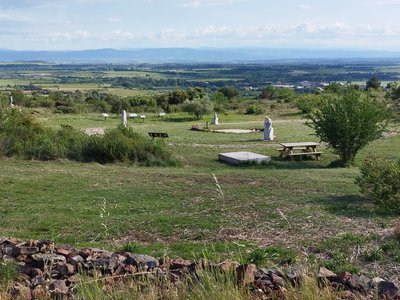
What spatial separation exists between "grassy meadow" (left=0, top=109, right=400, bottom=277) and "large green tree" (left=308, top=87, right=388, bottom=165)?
9.50 feet

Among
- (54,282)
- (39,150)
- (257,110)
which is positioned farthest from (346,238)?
(257,110)

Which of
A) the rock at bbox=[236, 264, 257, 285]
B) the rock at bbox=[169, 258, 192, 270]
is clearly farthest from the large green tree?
the rock at bbox=[236, 264, 257, 285]

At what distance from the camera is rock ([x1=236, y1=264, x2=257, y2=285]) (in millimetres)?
4507

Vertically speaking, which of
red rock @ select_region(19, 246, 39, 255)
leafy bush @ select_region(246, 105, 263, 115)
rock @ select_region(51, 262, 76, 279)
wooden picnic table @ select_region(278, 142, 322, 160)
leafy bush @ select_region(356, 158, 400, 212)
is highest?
rock @ select_region(51, 262, 76, 279)

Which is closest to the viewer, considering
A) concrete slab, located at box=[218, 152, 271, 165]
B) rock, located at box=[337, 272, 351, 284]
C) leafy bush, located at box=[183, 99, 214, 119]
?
rock, located at box=[337, 272, 351, 284]

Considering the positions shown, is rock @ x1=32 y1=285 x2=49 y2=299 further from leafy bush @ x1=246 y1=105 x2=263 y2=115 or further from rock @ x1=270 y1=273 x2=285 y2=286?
leafy bush @ x1=246 y1=105 x2=263 y2=115

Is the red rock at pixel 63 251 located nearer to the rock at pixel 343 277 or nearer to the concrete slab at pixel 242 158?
the rock at pixel 343 277

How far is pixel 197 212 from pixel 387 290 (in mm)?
5262

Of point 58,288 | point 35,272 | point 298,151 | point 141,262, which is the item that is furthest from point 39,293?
point 298,151

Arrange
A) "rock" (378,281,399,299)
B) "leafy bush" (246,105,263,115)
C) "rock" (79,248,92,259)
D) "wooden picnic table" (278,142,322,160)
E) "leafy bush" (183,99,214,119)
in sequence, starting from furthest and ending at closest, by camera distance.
Answer: "leafy bush" (246,105,263,115)
"leafy bush" (183,99,214,119)
"wooden picnic table" (278,142,322,160)
"rock" (79,248,92,259)
"rock" (378,281,399,299)

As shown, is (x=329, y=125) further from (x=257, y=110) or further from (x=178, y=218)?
(x=257, y=110)

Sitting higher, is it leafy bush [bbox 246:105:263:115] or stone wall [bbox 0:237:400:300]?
stone wall [bbox 0:237:400:300]

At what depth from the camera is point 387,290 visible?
178 inches

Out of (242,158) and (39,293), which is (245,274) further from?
(242,158)
